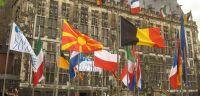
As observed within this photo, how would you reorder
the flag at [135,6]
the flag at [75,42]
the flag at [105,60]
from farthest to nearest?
the flag at [135,6] < the flag at [105,60] < the flag at [75,42]

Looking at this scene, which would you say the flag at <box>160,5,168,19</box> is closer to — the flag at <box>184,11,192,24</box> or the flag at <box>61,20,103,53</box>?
the flag at <box>184,11,192,24</box>

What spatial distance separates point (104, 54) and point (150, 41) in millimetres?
3600

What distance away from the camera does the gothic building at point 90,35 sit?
111 feet

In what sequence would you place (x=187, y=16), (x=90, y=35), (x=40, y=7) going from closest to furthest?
(x=40, y=7)
(x=90, y=35)
(x=187, y=16)

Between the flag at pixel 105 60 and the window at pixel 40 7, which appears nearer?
the flag at pixel 105 60

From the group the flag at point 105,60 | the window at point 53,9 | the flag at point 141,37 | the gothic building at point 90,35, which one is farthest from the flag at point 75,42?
the window at point 53,9

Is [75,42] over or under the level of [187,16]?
under

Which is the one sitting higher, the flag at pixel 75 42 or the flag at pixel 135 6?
the flag at pixel 135 6

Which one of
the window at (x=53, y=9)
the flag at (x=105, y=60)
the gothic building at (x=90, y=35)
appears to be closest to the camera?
the flag at (x=105, y=60)

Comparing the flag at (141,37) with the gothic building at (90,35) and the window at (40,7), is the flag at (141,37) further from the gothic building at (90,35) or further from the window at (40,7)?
the window at (40,7)

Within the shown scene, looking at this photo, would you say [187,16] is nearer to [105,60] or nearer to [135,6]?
[135,6]

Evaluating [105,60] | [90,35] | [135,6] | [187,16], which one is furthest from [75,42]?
[187,16]

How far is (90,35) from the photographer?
127 ft

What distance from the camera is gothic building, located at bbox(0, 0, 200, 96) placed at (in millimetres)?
33969
